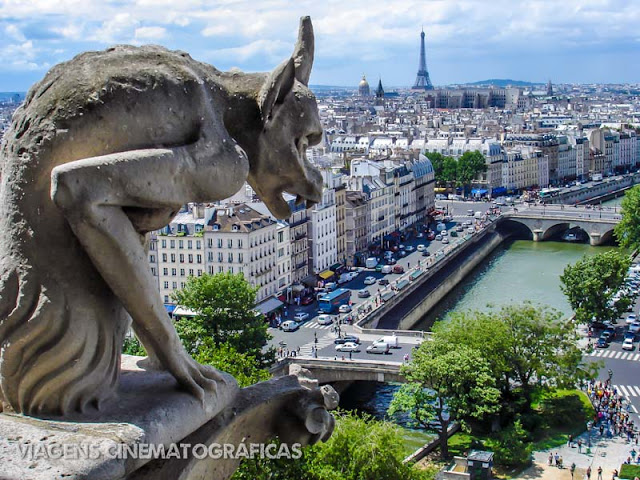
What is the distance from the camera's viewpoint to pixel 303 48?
6172 millimetres

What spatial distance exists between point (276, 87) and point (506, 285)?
2081 inches

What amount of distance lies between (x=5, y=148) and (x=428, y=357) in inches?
1004

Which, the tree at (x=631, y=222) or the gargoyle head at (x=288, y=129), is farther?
the tree at (x=631, y=222)

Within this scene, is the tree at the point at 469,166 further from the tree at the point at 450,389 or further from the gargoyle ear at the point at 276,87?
the gargoyle ear at the point at 276,87

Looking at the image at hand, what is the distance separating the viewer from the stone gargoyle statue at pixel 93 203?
5.24 m

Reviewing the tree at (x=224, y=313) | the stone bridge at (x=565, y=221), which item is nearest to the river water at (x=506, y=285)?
the stone bridge at (x=565, y=221)

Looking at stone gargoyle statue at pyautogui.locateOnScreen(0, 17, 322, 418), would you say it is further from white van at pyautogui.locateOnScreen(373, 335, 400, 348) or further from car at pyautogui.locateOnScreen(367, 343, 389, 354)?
white van at pyautogui.locateOnScreen(373, 335, 400, 348)

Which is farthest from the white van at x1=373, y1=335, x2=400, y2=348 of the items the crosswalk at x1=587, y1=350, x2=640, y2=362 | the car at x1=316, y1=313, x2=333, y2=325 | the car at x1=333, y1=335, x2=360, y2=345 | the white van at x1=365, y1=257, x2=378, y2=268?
the white van at x1=365, y1=257, x2=378, y2=268

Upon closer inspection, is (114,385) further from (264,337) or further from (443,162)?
(443,162)

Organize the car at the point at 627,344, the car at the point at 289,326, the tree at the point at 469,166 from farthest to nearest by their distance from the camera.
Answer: the tree at the point at 469,166, the car at the point at 289,326, the car at the point at 627,344

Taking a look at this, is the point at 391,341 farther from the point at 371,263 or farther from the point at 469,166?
the point at 469,166

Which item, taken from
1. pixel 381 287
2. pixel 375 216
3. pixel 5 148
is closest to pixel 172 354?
pixel 5 148

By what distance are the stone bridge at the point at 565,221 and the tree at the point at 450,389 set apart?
1806 inches

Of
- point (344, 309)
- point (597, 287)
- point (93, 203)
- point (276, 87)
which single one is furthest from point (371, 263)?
point (93, 203)
